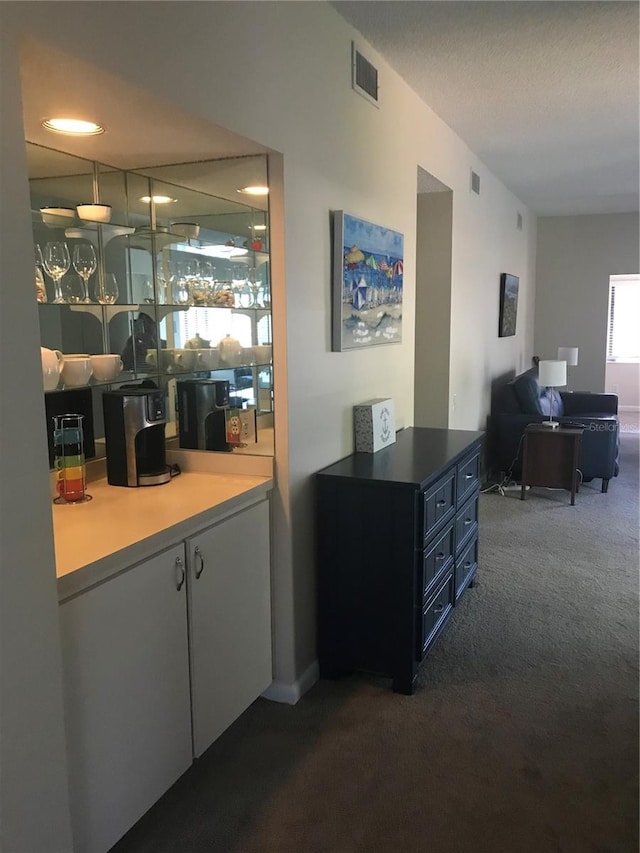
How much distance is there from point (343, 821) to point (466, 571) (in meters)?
1.73

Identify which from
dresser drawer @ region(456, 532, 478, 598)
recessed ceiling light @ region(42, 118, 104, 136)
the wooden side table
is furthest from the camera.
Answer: the wooden side table

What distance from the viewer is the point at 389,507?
2.73 metres

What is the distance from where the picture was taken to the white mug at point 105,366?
244cm

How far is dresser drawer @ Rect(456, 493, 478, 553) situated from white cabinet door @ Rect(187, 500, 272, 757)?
111 centimetres

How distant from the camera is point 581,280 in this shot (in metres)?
8.80

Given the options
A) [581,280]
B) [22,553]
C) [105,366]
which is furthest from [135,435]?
[581,280]

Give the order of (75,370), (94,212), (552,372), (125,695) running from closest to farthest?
1. (125,695)
2. (75,370)
3. (94,212)
4. (552,372)

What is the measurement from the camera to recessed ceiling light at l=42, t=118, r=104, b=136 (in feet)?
6.73

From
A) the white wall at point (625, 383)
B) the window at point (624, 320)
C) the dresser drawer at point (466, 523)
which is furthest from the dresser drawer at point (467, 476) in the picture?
the white wall at point (625, 383)

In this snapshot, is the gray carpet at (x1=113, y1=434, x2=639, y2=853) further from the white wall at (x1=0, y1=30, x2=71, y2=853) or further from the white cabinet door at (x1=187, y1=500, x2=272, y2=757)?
the white wall at (x1=0, y1=30, x2=71, y2=853)

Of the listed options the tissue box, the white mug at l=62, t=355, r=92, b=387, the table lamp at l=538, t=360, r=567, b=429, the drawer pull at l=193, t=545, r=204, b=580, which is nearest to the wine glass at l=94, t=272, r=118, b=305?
the white mug at l=62, t=355, r=92, b=387

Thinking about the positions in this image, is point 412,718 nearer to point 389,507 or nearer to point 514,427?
point 389,507

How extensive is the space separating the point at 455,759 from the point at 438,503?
1.00 meters

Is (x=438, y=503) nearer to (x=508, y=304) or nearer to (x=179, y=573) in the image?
(x=179, y=573)
